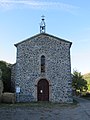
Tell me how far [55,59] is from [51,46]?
5.34 feet

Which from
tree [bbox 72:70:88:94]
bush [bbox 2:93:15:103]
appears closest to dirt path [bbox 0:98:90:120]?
bush [bbox 2:93:15:103]

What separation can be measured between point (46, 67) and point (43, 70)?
50cm

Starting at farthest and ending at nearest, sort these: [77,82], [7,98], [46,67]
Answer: [77,82] → [46,67] → [7,98]

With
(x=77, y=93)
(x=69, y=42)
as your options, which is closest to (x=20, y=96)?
(x=69, y=42)

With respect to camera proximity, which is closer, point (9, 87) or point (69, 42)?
point (69, 42)

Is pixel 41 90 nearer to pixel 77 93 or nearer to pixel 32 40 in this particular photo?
pixel 32 40

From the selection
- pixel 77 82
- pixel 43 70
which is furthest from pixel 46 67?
pixel 77 82

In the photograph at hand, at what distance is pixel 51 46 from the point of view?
28.5 m

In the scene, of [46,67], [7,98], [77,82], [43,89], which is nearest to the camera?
[7,98]

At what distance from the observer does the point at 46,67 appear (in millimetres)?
27938

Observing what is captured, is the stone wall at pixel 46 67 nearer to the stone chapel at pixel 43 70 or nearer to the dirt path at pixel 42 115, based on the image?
the stone chapel at pixel 43 70

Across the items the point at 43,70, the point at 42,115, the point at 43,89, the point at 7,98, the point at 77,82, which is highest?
the point at 43,70

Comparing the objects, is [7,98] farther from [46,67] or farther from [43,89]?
[46,67]

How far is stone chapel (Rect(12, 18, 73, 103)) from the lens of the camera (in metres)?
27.5
